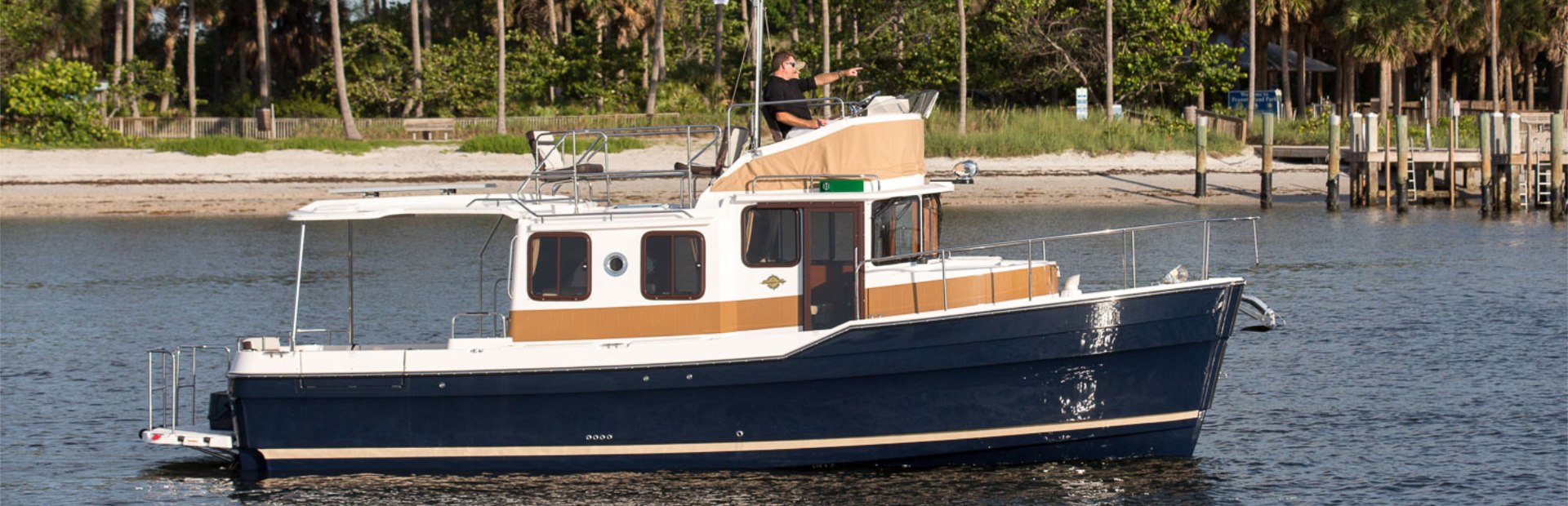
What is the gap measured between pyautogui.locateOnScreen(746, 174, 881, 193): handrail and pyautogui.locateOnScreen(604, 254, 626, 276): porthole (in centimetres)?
120

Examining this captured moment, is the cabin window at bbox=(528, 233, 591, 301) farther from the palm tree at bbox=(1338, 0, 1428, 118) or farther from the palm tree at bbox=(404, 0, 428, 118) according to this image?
the palm tree at bbox=(1338, 0, 1428, 118)

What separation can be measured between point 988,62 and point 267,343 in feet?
141

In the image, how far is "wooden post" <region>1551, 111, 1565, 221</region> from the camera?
40.2m

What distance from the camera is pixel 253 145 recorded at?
163 ft

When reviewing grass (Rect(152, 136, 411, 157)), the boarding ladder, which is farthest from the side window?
grass (Rect(152, 136, 411, 157))

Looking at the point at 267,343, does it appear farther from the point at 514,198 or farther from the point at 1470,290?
the point at 1470,290

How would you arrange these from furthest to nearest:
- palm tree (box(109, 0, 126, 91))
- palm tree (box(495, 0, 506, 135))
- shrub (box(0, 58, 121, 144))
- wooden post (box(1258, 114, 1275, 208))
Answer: palm tree (box(109, 0, 126, 91)) < palm tree (box(495, 0, 506, 135)) < shrub (box(0, 58, 121, 144)) < wooden post (box(1258, 114, 1275, 208))

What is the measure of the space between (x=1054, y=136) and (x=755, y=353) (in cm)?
3603

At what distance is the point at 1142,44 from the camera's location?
54.8 m

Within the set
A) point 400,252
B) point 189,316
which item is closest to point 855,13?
point 400,252

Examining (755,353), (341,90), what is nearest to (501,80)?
(341,90)

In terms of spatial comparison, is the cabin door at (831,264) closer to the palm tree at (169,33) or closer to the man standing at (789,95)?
the man standing at (789,95)

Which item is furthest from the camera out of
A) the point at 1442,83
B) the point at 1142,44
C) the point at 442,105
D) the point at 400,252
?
the point at 1442,83

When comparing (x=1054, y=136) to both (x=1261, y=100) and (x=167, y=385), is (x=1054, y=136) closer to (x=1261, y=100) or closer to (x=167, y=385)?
(x=1261, y=100)
